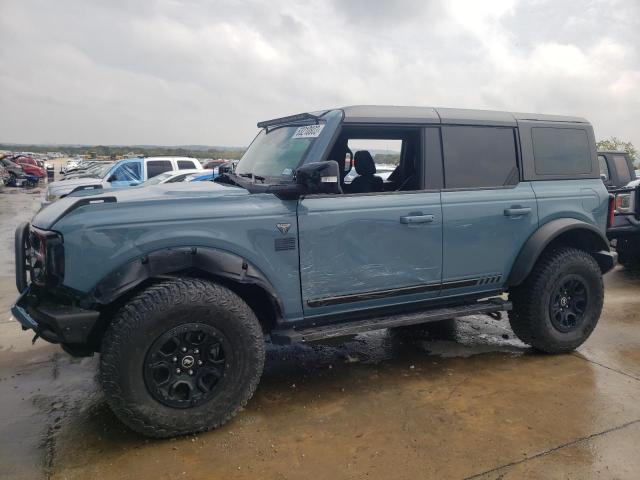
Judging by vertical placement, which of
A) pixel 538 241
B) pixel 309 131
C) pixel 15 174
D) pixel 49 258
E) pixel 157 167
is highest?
pixel 15 174

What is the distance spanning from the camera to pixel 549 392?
12.2 feet

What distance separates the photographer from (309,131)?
3.84 metres

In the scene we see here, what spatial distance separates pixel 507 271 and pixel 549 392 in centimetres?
100

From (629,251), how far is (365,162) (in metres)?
5.52

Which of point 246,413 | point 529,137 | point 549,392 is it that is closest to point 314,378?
point 246,413

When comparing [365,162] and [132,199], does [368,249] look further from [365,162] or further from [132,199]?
[132,199]

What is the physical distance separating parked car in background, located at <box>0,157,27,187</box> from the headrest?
32.0 meters

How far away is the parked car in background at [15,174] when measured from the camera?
30497mm

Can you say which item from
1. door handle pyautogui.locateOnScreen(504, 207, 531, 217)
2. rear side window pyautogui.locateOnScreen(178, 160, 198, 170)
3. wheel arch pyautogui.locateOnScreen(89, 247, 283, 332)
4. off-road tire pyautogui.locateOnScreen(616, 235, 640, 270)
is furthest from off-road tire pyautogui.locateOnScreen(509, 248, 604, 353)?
rear side window pyautogui.locateOnScreen(178, 160, 198, 170)

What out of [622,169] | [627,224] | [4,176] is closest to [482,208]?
[627,224]

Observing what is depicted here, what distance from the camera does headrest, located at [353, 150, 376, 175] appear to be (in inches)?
187

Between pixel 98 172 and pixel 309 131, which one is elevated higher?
pixel 98 172

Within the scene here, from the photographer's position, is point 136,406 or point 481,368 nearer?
point 136,406

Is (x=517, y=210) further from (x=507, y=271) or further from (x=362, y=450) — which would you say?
(x=362, y=450)
